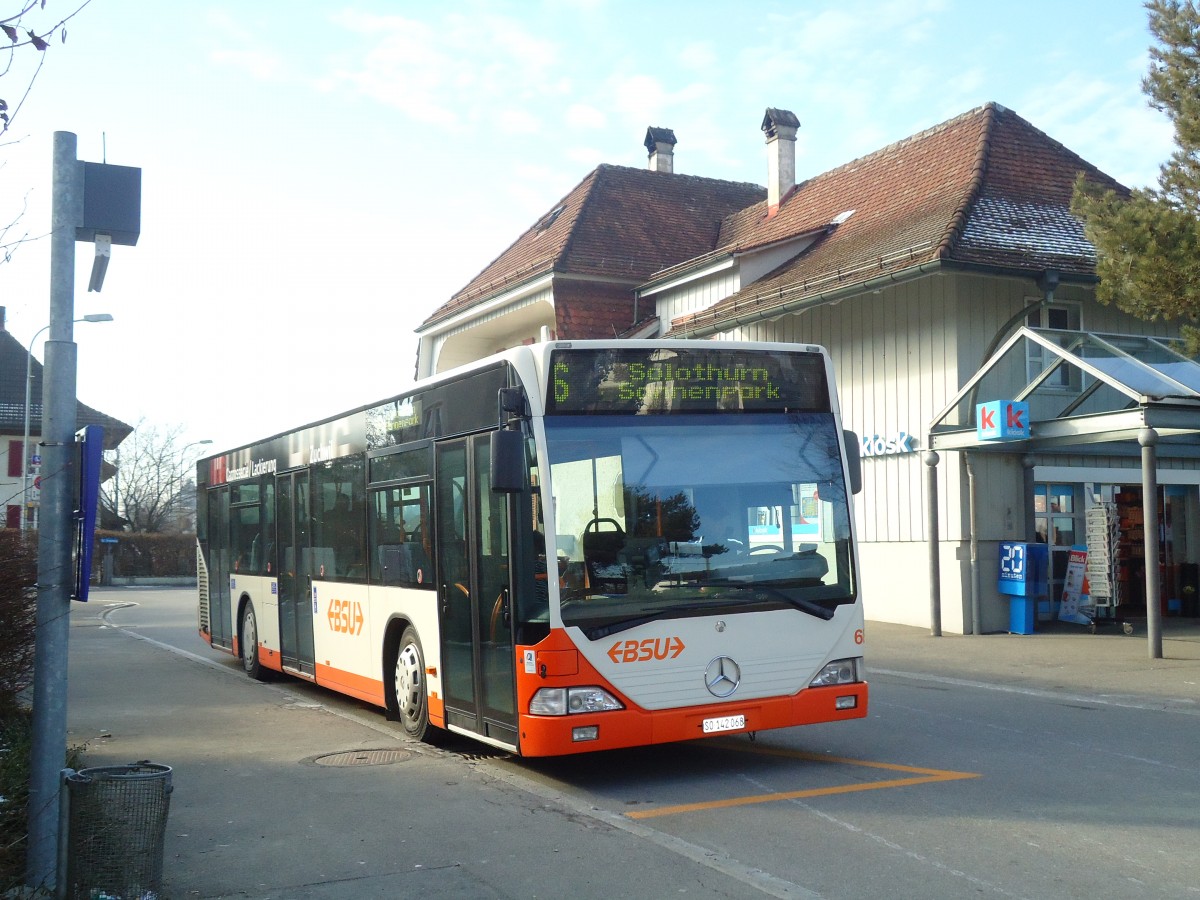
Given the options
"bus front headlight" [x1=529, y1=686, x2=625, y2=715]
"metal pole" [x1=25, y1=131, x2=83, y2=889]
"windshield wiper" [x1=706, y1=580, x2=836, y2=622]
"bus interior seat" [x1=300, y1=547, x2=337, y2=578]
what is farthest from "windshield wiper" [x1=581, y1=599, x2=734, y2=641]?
"bus interior seat" [x1=300, y1=547, x2=337, y2=578]

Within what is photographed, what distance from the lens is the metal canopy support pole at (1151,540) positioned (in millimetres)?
15258

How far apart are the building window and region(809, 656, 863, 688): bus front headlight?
40.7 ft

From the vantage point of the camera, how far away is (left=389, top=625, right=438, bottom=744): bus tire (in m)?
9.88

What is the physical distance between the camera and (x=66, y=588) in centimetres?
554

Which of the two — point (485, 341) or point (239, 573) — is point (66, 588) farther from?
point (485, 341)

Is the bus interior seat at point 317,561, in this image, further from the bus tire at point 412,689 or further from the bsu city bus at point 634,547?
the bsu city bus at point 634,547

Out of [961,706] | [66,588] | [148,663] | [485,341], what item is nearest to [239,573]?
[148,663]

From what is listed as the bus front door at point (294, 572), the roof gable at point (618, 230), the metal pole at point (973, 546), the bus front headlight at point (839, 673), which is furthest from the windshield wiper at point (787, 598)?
the roof gable at point (618, 230)

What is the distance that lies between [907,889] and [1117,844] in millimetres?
1483

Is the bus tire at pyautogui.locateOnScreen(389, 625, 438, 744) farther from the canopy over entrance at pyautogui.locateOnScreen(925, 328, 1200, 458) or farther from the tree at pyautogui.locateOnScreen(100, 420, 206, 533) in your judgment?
the tree at pyautogui.locateOnScreen(100, 420, 206, 533)

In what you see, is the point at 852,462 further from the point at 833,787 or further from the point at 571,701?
the point at 571,701

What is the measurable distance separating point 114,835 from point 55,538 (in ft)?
4.25

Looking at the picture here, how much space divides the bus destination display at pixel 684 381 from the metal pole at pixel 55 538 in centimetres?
325

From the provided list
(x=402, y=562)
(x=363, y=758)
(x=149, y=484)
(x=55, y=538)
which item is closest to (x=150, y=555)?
(x=149, y=484)
